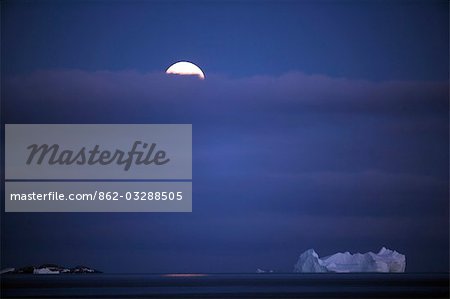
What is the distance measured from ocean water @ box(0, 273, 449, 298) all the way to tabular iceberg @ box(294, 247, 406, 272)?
344 millimetres

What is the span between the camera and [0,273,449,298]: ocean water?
15.2 ft

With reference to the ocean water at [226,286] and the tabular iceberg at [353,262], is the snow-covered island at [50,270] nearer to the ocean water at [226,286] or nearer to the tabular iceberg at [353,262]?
the ocean water at [226,286]

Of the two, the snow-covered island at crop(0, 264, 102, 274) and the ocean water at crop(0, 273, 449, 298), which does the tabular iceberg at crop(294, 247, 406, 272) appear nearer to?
the ocean water at crop(0, 273, 449, 298)

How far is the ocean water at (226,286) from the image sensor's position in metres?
4.64

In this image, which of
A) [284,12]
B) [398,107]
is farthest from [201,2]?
[398,107]

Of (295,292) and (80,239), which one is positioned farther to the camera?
(80,239)

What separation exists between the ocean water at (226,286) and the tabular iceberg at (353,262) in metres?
0.34

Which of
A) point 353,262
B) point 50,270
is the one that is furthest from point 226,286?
point 50,270

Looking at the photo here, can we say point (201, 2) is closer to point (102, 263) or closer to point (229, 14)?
point (229, 14)

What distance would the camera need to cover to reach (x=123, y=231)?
16.5 ft

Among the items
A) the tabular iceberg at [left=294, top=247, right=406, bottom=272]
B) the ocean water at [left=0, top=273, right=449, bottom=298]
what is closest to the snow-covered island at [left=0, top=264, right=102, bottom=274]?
the ocean water at [left=0, top=273, right=449, bottom=298]

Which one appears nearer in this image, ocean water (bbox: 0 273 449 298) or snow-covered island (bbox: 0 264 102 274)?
ocean water (bbox: 0 273 449 298)

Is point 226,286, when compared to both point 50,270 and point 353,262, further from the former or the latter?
point 50,270

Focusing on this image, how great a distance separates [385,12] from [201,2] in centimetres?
150
